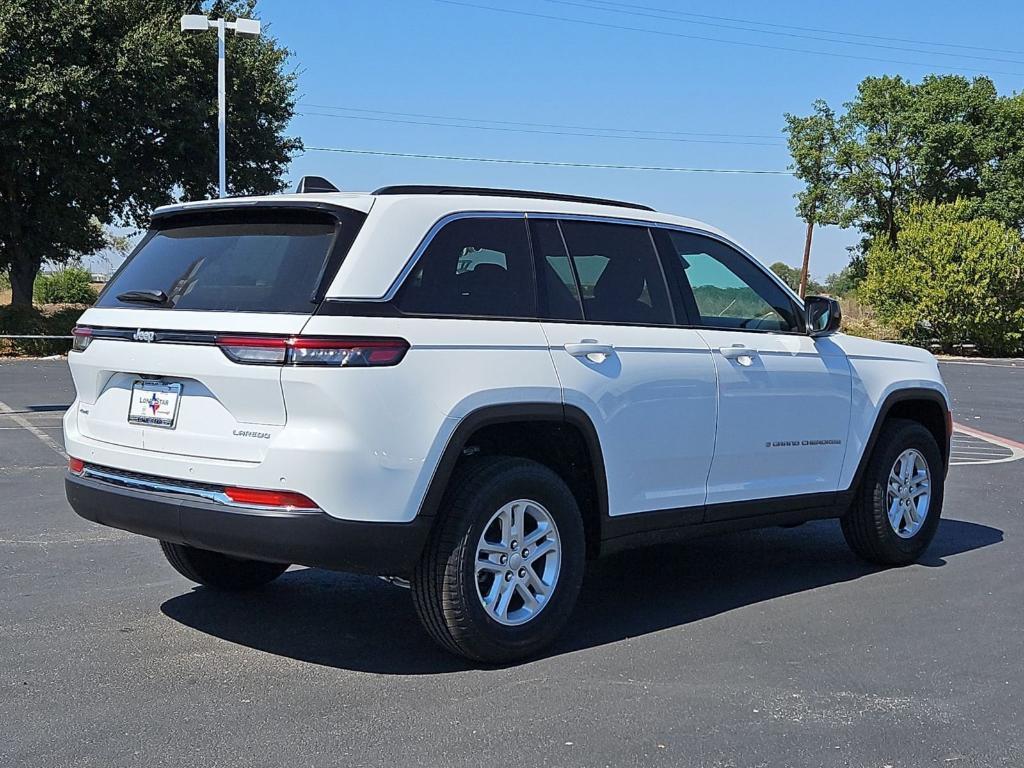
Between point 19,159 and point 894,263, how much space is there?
2747 centimetres

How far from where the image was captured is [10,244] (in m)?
31.0

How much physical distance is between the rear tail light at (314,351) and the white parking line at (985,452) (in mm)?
8393

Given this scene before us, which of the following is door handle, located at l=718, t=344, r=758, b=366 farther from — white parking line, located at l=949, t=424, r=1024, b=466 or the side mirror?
white parking line, located at l=949, t=424, r=1024, b=466

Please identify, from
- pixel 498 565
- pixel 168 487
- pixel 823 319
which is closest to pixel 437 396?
pixel 498 565

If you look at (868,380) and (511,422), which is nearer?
(511,422)

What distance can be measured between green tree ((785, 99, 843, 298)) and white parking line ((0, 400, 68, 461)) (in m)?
43.5

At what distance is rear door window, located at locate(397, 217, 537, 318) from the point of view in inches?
183

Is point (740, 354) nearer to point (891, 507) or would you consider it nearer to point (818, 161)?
point (891, 507)

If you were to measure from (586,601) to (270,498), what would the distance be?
2138mm

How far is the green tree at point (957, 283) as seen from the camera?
3809 centimetres

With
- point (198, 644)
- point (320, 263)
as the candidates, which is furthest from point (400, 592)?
point (320, 263)

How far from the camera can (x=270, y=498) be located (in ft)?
14.2

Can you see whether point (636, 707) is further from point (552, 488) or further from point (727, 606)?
point (727, 606)

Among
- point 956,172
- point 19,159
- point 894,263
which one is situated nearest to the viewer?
point 19,159
